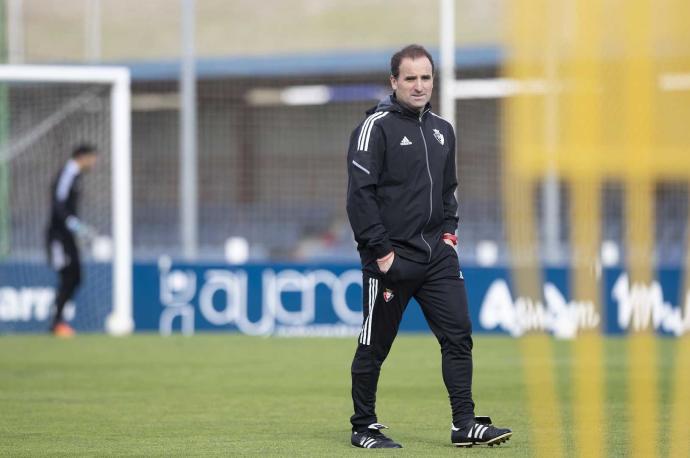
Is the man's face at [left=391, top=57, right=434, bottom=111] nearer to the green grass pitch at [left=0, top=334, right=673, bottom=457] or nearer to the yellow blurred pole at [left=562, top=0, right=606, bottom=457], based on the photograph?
the yellow blurred pole at [left=562, top=0, right=606, bottom=457]

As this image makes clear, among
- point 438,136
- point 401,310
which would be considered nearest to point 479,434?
point 401,310

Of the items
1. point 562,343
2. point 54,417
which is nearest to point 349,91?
point 562,343

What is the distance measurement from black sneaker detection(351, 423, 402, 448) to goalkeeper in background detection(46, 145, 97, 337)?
1022 cm

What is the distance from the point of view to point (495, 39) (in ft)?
81.0

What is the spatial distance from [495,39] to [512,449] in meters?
16.9

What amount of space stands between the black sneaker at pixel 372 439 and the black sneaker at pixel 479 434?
0.34 m

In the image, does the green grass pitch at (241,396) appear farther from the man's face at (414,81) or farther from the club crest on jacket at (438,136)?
the man's face at (414,81)

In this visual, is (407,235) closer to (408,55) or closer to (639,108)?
(408,55)

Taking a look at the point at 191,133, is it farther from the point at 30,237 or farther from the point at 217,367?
the point at 217,367

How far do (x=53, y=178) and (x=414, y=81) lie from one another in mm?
12322

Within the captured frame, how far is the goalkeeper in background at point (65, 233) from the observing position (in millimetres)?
18344

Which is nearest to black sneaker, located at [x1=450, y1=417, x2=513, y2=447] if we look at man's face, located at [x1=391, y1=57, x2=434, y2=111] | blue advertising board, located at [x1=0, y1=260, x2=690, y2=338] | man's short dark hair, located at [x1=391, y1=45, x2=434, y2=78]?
man's face, located at [x1=391, y1=57, x2=434, y2=111]

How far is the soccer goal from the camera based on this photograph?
1875 centimetres

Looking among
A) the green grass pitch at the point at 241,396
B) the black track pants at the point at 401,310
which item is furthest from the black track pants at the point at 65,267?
the black track pants at the point at 401,310
